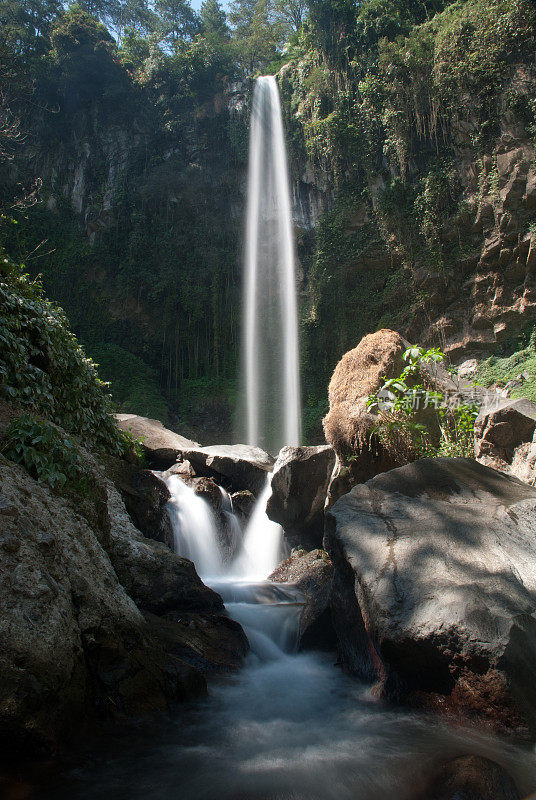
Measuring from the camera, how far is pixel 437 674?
2832 mm

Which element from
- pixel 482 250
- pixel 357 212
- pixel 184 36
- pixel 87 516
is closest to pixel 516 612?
pixel 87 516

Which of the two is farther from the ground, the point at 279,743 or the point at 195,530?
the point at 279,743

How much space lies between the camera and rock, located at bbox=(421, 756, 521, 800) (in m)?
2.02

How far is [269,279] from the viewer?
23266 mm

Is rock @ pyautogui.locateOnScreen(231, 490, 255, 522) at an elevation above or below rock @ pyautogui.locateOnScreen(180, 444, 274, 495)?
below

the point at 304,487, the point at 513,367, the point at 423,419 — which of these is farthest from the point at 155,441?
the point at 513,367

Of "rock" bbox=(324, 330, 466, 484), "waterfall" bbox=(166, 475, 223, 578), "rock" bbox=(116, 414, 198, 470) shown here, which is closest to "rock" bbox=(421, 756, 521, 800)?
"rock" bbox=(324, 330, 466, 484)

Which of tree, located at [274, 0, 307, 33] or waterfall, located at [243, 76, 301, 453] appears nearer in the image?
waterfall, located at [243, 76, 301, 453]

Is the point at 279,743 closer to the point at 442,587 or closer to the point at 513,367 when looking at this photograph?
the point at 442,587

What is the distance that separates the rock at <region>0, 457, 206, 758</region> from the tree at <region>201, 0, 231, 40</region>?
33848mm

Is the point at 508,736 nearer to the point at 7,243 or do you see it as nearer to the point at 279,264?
the point at 279,264

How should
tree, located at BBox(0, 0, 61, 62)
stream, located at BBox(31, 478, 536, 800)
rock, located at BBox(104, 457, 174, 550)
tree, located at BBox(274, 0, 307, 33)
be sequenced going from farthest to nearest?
tree, located at BBox(274, 0, 307, 33), tree, located at BBox(0, 0, 61, 62), rock, located at BBox(104, 457, 174, 550), stream, located at BBox(31, 478, 536, 800)

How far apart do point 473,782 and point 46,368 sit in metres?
5.34

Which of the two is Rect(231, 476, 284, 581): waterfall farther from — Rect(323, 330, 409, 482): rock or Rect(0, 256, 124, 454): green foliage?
Rect(0, 256, 124, 454): green foliage
